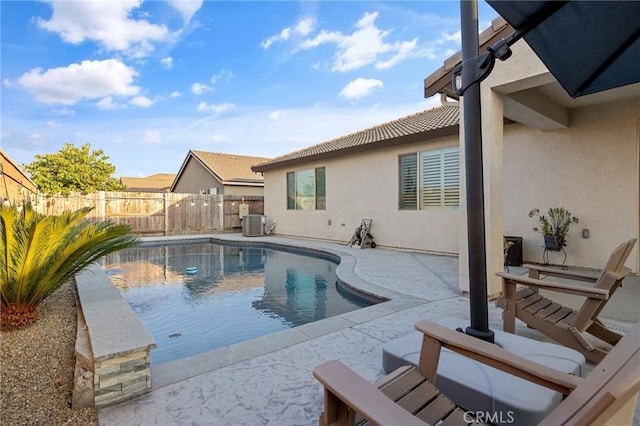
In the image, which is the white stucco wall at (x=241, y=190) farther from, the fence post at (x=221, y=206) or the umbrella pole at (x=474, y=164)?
the umbrella pole at (x=474, y=164)

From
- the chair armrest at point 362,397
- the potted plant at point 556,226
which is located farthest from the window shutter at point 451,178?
the chair armrest at point 362,397

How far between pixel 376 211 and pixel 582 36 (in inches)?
341

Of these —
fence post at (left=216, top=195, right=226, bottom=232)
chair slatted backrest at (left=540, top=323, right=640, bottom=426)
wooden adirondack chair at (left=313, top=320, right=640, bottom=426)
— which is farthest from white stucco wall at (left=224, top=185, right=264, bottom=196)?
chair slatted backrest at (left=540, top=323, right=640, bottom=426)

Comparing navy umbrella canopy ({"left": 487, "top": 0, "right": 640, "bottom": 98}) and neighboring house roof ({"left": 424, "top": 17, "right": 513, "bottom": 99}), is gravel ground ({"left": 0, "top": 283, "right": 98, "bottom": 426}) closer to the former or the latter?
navy umbrella canopy ({"left": 487, "top": 0, "right": 640, "bottom": 98})

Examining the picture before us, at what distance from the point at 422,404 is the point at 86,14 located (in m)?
8.82

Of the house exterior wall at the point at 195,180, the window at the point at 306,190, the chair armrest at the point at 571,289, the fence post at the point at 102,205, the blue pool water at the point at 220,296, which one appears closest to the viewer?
the chair armrest at the point at 571,289

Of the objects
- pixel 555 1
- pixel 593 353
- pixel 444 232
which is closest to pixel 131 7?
pixel 555 1

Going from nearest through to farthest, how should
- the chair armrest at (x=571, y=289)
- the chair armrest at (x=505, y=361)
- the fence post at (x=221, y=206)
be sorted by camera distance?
the chair armrest at (x=505, y=361) < the chair armrest at (x=571, y=289) < the fence post at (x=221, y=206)

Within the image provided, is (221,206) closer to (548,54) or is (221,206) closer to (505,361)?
(548,54)

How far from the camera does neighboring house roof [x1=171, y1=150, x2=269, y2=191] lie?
21.4 meters

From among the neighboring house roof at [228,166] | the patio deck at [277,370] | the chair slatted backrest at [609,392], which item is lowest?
the patio deck at [277,370]

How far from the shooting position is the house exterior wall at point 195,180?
865 inches

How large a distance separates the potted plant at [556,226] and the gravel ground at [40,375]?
7545 mm

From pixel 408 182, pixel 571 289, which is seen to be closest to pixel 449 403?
pixel 571 289
